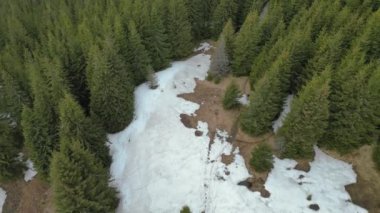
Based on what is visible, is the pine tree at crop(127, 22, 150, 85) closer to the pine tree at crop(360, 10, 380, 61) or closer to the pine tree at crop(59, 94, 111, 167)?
the pine tree at crop(59, 94, 111, 167)

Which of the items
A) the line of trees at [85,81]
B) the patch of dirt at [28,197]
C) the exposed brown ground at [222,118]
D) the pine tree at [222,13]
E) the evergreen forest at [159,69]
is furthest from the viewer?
the pine tree at [222,13]

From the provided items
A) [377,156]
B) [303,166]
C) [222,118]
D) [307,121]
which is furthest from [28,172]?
[377,156]

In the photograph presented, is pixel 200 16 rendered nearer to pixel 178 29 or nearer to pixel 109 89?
pixel 178 29

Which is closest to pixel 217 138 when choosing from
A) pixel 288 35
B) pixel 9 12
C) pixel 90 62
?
pixel 288 35

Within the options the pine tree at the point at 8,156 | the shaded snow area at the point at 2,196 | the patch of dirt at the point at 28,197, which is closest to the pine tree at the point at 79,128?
the patch of dirt at the point at 28,197

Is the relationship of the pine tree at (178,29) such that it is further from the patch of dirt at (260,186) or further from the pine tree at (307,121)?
the patch of dirt at (260,186)

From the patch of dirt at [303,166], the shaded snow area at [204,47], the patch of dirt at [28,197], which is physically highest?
the patch of dirt at [303,166]

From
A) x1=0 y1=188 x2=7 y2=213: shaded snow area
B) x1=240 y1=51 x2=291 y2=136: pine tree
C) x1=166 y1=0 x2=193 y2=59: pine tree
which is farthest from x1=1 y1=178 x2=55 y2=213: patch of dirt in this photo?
x1=166 y1=0 x2=193 y2=59: pine tree
